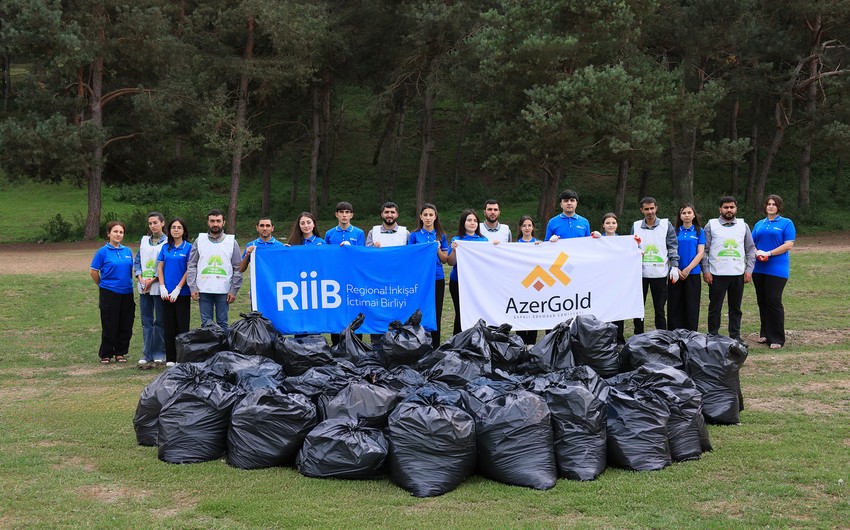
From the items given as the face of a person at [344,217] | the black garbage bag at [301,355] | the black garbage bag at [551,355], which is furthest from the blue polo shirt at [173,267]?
the black garbage bag at [551,355]

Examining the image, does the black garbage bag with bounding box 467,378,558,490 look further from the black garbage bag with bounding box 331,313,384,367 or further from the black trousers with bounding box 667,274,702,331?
the black trousers with bounding box 667,274,702,331

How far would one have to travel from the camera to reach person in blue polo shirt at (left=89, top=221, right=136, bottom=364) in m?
10.5

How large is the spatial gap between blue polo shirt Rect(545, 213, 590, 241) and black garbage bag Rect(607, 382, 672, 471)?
4.03 m

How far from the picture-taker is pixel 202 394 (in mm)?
6332

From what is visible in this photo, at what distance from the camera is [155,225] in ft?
33.4

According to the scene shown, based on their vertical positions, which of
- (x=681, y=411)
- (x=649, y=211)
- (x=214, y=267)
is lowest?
(x=681, y=411)

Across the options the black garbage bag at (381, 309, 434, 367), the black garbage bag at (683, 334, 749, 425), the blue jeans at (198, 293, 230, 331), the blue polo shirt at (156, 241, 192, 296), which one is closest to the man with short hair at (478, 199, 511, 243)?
the black garbage bag at (381, 309, 434, 367)

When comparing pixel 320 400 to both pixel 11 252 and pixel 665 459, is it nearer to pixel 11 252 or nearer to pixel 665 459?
pixel 665 459

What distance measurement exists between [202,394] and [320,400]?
90 cm

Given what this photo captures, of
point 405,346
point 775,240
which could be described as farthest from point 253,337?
point 775,240

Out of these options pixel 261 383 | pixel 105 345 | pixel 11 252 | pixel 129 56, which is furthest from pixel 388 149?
pixel 261 383

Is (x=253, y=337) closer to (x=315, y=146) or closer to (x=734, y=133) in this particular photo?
(x=315, y=146)

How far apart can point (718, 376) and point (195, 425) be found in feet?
14.1

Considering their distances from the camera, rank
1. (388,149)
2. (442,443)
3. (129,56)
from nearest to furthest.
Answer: (442,443) < (129,56) < (388,149)
